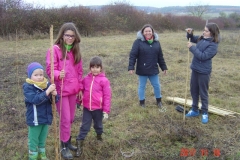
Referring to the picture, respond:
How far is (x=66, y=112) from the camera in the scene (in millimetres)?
3123

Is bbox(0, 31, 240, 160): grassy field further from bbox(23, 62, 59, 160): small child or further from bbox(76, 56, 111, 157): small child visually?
bbox(23, 62, 59, 160): small child

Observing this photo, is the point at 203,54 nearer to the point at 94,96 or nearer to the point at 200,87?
the point at 200,87

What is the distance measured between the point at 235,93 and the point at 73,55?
4588 millimetres

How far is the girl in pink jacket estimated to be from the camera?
9.81 feet

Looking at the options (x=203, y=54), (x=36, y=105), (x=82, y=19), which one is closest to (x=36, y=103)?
(x=36, y=105)

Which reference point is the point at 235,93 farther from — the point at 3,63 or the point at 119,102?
the point at 3,63

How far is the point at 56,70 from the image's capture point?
2945 millimetres

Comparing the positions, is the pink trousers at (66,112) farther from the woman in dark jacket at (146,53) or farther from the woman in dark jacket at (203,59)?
the woman in dark jacket at (203,59)

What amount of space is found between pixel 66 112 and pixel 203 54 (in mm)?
2315

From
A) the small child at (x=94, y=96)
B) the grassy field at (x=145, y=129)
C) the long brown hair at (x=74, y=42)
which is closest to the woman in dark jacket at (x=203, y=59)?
the grassy field at (x=145, y=129)

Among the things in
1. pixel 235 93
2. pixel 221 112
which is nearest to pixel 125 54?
pixel 235 93

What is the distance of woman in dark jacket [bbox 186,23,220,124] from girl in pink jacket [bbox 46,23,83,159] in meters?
1.88

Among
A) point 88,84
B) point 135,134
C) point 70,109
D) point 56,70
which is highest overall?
point 56,70

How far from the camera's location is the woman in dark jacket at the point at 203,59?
409cm
